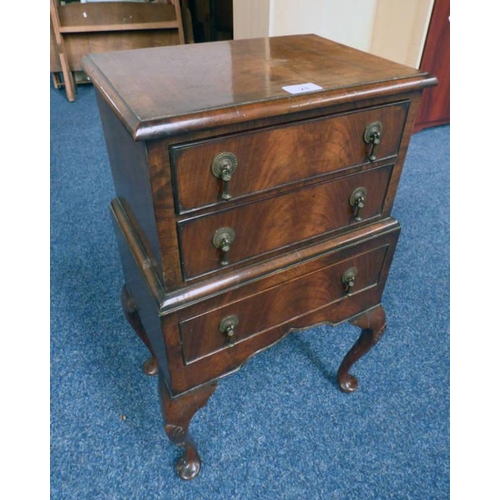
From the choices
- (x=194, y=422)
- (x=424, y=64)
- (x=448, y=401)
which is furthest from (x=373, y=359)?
(x=424, y=64)

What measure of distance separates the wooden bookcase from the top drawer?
8.47 ft

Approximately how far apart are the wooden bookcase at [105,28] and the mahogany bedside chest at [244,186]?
7.52 ft

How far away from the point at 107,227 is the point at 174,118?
129cm

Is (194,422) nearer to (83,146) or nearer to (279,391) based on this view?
(279,391)

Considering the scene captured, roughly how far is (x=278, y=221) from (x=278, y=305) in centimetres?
17

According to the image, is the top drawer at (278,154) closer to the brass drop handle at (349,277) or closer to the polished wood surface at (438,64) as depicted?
the brass drop handle at (349,277)

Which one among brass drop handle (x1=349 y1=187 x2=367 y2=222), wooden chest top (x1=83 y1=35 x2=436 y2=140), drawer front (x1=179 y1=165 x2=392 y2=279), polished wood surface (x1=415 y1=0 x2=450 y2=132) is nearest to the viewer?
wooden chest top (x1=83 y1=35 x2=436 y2=140)

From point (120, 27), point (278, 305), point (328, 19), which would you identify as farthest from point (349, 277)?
point (120, 27)

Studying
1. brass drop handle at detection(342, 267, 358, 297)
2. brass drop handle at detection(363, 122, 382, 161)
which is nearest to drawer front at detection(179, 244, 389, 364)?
brass drop handle at detection(342, 267, 358, 297)

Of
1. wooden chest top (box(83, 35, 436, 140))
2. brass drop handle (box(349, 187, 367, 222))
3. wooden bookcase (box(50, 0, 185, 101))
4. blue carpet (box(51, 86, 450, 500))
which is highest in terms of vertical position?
wooden chest top (box(83, 35, 436, 140))

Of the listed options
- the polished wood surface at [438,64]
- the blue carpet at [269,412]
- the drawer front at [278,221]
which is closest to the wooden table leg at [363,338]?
the blue carpet at [269,412]

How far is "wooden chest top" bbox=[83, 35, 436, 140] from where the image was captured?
0.52 metres

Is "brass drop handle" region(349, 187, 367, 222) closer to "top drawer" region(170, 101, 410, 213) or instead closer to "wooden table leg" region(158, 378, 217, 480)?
"top drawer" region(170, 101, 410, 213)

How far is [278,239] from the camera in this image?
28.1 inches
